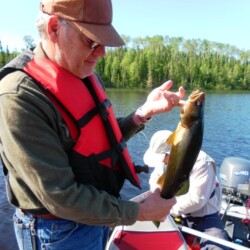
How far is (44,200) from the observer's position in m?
1.88

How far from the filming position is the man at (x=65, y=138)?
181 centimetres

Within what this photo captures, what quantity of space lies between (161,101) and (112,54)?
8757cm

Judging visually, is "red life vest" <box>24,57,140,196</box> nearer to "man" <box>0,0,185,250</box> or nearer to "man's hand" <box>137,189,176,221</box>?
"man" <box>0,0,185,250</box>

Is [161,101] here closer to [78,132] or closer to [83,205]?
[78,132]

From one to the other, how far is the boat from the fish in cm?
25

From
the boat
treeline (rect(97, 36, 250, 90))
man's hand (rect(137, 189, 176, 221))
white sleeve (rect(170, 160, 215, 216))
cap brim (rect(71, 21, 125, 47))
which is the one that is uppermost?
cap brim (rect(71, 21, 125, 47))

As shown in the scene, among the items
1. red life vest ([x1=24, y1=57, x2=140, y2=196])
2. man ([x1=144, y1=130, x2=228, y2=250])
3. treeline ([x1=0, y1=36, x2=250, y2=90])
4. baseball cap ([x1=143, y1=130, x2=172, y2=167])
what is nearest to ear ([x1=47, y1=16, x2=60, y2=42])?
red life vest ([x1=24, y1=57, x2=140, y2=196])

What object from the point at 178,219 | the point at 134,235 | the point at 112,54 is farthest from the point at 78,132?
the point at 112,54

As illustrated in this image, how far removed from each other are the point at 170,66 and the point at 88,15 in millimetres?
82423

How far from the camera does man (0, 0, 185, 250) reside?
5.94 ft

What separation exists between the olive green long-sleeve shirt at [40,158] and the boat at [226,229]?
0.68 metres

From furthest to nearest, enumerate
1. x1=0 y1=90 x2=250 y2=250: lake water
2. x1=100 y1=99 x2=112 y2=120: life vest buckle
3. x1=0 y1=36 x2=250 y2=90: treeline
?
x1=0 y1=36 x2=250 y2=90: treeline, x1=0 y1=90 x2=250 y2=250: lake water, x1=100 y1=99 x2=112 y2=120: life vest buckle

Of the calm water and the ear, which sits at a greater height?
the ear

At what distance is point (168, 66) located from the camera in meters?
83.0
